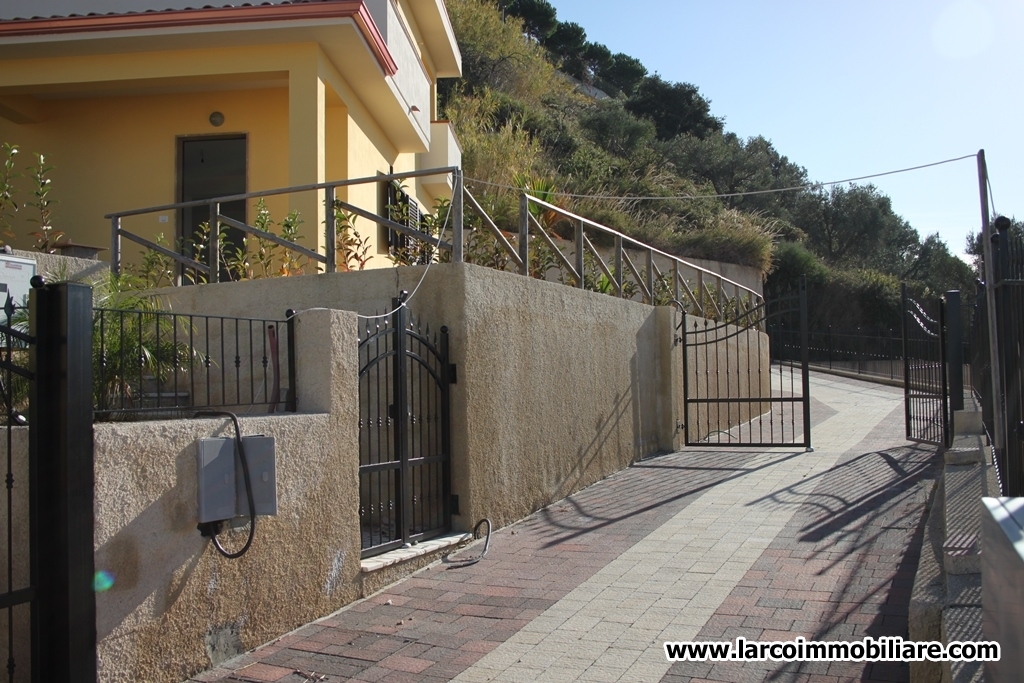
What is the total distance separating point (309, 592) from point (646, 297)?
28.3ft

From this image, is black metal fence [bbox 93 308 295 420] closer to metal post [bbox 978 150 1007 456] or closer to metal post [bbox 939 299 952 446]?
metal post [bbox 978 150 1007 456]

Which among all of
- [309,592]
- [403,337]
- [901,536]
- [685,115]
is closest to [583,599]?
[309,592]

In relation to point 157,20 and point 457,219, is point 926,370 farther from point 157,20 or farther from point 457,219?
point 157,20

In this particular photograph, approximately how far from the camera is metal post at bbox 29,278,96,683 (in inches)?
161

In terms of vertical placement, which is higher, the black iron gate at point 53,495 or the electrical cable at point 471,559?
the black iron gate at point 53,495

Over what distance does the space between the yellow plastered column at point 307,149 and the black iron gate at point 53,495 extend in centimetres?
649

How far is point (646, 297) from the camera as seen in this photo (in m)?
13.4

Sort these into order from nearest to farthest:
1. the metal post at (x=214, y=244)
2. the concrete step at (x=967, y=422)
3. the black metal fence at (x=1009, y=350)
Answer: the black metal fence at (x=1009, y=350)
the metal post at (x=214, y=244)
the concrete step at (x=967, y=422)

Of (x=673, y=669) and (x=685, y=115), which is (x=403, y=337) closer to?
(x=673, y=669)

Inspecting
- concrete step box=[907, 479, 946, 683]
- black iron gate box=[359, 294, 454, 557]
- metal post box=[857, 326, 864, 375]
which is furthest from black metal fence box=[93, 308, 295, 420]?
metal post box=[857, 326, 864, 375]

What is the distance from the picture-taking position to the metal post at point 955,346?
393 inches

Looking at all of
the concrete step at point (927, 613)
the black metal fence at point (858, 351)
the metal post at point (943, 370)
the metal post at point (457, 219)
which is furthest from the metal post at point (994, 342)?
the black metal fence at point (858, 351)

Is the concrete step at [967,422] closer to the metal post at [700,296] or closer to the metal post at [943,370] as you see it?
the metal post at [943,370]

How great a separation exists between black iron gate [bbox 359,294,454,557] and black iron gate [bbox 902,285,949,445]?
640 cm
